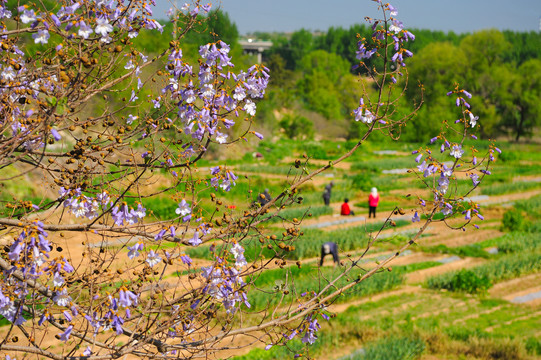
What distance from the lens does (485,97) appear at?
198 ft

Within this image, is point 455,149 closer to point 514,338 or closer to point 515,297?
point 514,338

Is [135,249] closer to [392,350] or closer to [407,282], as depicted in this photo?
[392,350]

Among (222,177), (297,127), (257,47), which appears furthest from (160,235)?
(257,47)

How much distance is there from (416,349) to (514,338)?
2.01m

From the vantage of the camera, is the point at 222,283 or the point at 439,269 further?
the point at 439,269

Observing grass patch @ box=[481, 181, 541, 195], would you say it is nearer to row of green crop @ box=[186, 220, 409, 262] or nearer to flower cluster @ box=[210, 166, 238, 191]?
row of green crop @ box=[186, 220, 409, 262]

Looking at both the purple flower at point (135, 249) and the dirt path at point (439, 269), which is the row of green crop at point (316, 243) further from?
the purple flower at point (135, 249)

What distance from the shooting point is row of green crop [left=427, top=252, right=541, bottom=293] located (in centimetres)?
1369

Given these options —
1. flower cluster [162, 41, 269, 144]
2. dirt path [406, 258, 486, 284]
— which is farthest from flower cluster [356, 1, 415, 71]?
dirt path [406, 258, 486, 284]

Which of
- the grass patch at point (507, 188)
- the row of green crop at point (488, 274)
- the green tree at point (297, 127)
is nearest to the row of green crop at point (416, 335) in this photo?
the row of green crop at point (488, 274)

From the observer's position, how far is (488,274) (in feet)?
48.0

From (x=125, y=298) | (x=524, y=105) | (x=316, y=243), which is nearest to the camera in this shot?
(x=125, y=298)

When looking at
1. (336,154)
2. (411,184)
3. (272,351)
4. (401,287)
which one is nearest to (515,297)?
(401,287)

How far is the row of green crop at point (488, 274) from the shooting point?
13.7 m
